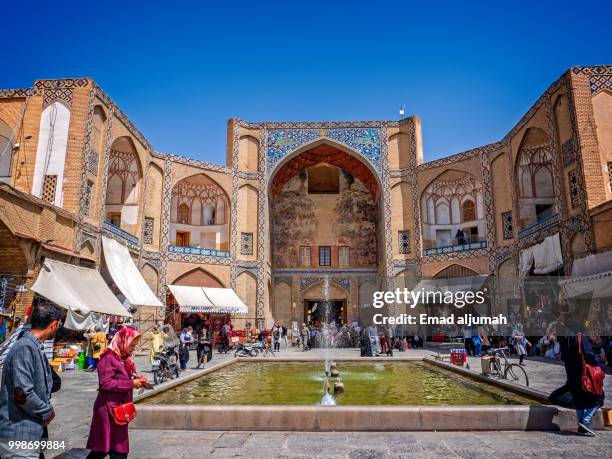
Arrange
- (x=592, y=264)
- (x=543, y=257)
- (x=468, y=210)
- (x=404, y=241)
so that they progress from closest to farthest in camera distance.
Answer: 1. (x=592, y=264)
2. (x=543, y=257)
3. (x=404, y=241)
4. (x=468, y=210)

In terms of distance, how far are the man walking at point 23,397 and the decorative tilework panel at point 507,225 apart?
17.0m

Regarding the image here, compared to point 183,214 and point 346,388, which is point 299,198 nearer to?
point 183,214

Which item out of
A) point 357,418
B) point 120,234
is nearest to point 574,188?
point 357,418

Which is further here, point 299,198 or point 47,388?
Result: point 299,198

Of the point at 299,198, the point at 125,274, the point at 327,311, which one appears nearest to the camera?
the point at 125,274

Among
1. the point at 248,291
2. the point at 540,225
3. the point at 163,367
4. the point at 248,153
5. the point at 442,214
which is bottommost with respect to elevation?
the point at 163,367

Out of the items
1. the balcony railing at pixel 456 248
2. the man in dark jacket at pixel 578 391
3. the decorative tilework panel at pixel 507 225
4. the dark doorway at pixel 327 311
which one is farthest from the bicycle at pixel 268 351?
the decorative tilework panel at pixel 507 225

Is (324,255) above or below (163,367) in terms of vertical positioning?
above

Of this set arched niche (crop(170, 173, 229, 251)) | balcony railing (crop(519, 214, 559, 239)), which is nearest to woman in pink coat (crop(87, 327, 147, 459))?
balcony railing (crop(519, 214, 559, 239))

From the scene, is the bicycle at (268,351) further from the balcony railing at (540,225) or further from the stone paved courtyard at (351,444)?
the balcony railing at (540,225)

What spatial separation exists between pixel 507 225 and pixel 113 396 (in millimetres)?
16777

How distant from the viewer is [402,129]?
2100 cm

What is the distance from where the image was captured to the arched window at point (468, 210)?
20.5 m

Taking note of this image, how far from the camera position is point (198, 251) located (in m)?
18.9
